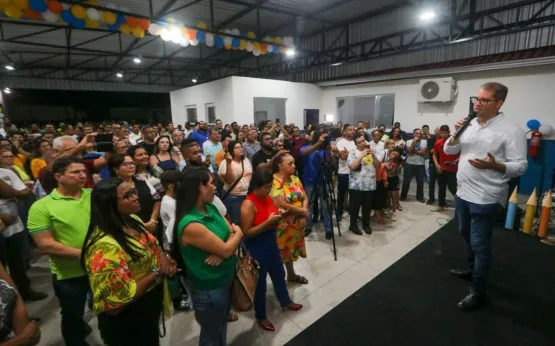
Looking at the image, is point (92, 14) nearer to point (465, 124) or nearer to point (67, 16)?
point (67, 16)

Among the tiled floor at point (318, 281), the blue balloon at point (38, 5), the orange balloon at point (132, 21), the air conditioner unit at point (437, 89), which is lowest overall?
the tiled floor at point (318, 281)

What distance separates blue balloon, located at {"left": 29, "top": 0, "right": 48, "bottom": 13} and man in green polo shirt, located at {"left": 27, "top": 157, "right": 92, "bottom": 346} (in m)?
4.13

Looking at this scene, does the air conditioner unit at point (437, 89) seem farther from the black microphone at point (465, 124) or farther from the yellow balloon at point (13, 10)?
the yellow balloon at point (13, 10)

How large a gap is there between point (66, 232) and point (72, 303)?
0.46 meters

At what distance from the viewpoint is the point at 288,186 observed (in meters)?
2.53

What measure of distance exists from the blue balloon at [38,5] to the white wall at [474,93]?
8058 millimetres

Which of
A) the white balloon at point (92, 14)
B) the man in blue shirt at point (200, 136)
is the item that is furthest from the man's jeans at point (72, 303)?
the white balloon at point (92, 14)

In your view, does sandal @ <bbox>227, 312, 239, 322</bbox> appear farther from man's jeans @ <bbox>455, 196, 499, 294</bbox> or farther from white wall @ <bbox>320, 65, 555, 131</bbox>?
white wall @ <bbox>320, 65, 555, 131</bbox>

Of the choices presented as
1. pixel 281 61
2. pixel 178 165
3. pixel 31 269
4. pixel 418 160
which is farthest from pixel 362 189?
pixel 281 61

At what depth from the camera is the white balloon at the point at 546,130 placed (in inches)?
233

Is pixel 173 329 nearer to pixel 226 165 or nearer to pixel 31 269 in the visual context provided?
pixel 226 165

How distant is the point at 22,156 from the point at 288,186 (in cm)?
379

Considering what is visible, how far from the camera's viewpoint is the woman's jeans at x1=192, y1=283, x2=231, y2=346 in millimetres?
1496

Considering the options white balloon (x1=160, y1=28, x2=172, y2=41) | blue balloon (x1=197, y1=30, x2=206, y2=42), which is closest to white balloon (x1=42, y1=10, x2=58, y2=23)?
white balloon (x1=160, y1=28, x2=172, y2=41)
